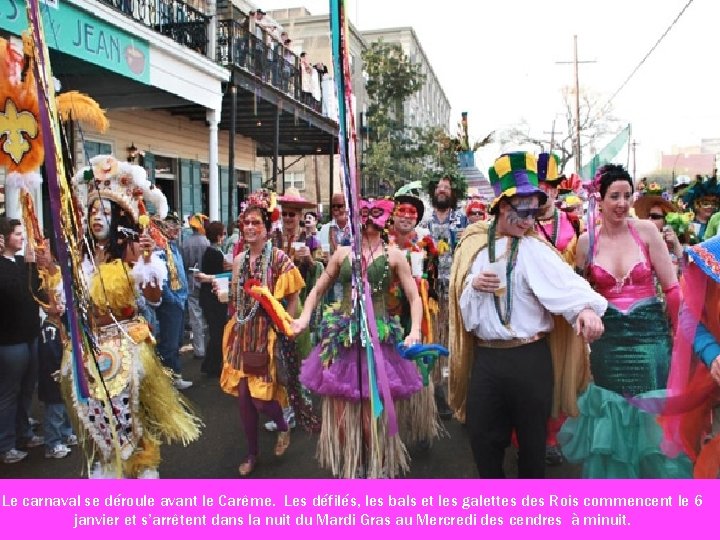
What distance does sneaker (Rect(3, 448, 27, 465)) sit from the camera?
13.9ft

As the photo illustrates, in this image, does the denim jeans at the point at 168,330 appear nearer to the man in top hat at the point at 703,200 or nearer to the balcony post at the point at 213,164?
the man in top hat at the point at 703,200

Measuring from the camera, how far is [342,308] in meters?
3.68

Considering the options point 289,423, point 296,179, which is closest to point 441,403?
point 289,423

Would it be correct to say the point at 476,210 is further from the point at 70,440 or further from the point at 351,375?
the point at 70,440

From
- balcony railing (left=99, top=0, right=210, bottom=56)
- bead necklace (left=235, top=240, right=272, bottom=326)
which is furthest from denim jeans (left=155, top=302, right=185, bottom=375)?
balcony railing (left=99, top=0, right=210, bottom=56)

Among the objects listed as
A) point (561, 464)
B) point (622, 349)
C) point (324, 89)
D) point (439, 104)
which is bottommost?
point (561, 464)

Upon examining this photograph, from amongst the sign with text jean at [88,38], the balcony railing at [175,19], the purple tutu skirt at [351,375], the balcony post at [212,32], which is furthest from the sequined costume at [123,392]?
the balcony post at [212,32]

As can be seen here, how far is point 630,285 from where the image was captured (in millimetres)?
3344

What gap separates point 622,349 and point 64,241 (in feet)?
8.85

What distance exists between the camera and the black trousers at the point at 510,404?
8.89 ft

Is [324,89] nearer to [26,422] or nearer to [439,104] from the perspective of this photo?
[26,422]

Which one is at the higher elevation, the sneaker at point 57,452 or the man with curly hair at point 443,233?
the man with curly hair at point 443,233

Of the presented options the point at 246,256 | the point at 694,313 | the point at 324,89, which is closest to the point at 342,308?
the point at 246,256

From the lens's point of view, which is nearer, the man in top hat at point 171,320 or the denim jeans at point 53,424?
the denim jeans at point 53,424
